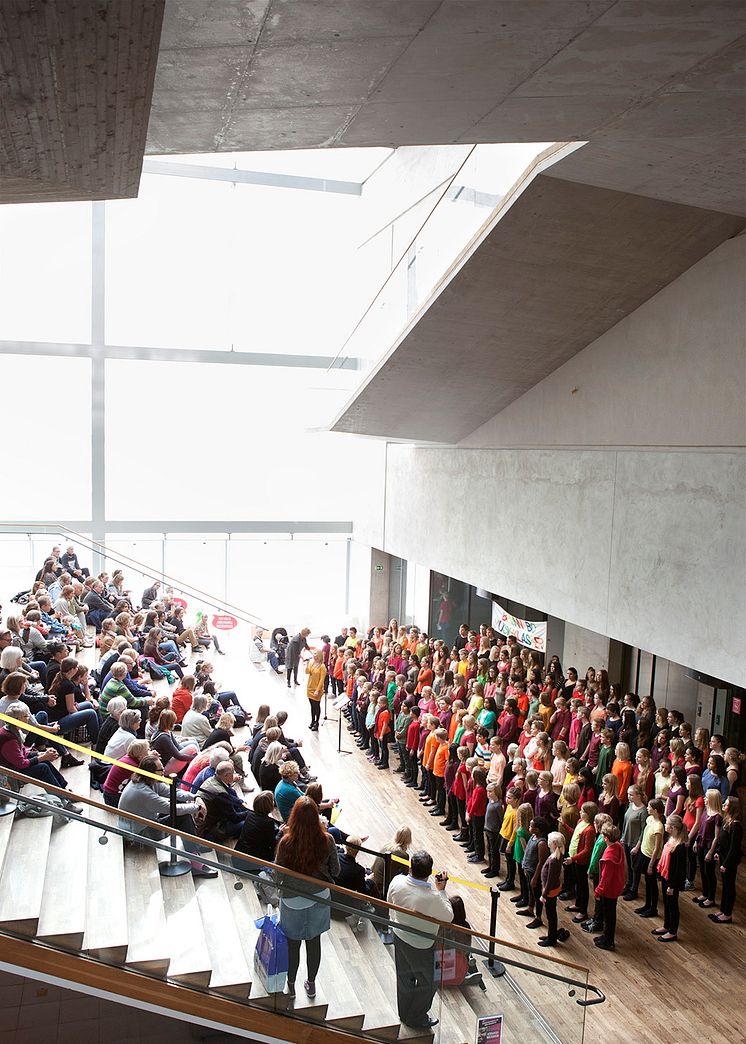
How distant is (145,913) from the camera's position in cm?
545

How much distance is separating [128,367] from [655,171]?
1675cm

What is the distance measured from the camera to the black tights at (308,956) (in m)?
5.46

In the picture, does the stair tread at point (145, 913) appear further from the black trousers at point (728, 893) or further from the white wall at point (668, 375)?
the white wall at point (668, 375)

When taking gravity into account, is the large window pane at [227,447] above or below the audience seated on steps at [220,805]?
above

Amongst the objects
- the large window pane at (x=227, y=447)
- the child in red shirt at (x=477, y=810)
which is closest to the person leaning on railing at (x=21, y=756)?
the child in red shirt at (x=477, y=810)

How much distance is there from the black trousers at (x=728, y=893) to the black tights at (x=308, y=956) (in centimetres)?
478

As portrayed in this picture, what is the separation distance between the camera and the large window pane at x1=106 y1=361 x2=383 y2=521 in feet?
69.6

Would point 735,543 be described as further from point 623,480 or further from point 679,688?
point 679,688

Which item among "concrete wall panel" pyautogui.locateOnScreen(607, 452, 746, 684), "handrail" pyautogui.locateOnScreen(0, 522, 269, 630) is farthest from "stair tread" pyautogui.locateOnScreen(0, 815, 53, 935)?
"handrail" pyautogui.locateOnScreen(0, 522, 269, 630)

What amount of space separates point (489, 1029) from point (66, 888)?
3.13 meters

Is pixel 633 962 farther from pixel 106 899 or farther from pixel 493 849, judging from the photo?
pixel 106 899

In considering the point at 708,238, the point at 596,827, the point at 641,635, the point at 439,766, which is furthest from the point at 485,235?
the point at 439,766

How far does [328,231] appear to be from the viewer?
22.1 m

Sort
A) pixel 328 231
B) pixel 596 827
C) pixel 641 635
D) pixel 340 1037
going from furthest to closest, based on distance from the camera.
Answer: pixel 328 231
pixel 641 635
pixel 596 827
pixel 340 1037
